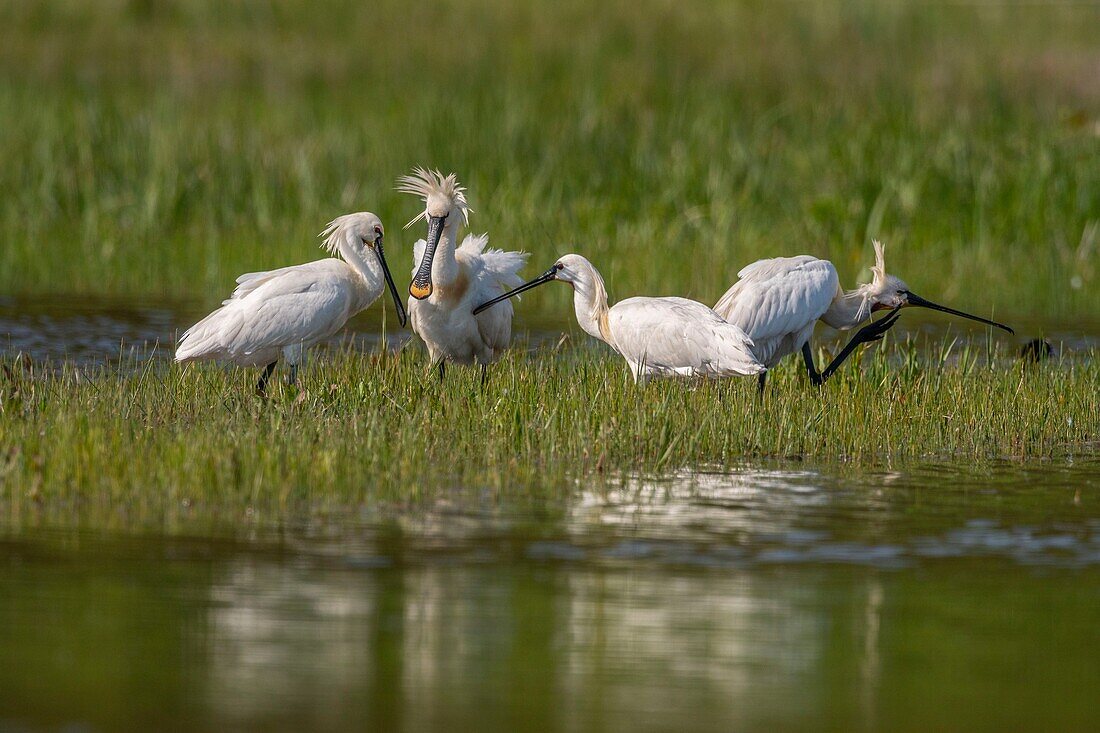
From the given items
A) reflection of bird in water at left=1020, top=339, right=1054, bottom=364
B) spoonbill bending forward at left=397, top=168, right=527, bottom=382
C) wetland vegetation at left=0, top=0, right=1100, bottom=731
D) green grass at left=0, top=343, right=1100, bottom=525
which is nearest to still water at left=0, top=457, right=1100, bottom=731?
wetland vegetation at left=0, top=0, right=1100, bottom=731

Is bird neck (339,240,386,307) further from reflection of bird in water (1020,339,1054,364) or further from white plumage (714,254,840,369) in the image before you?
reflection of bird in water (1020,339,1054,364)

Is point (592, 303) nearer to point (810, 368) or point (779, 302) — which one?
point (779, 302)

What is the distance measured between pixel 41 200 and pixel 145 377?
25.2 feet

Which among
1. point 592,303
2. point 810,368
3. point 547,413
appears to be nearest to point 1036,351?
point 810,368

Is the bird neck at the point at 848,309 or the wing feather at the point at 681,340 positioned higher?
the bird neck at the point at 848,309

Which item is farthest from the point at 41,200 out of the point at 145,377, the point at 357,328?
the point at 145,377

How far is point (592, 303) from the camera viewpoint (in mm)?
11320

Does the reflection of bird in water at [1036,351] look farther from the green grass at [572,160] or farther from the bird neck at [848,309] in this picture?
the green grass at [572,160]

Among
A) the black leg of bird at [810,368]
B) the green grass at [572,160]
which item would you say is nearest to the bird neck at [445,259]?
the black leg of bird at [810,368]

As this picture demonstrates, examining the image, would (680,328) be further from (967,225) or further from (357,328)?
(967,225)

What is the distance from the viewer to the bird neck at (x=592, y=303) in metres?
11.3

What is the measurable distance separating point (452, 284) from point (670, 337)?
1741 mm

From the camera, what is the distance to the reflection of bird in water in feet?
40.7

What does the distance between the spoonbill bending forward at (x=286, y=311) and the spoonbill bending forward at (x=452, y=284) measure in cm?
37
